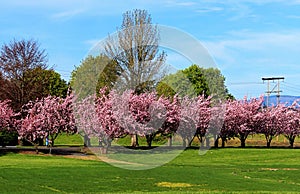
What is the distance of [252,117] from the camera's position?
72.5 metres

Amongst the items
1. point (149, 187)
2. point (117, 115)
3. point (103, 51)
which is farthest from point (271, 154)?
point (149, 187)

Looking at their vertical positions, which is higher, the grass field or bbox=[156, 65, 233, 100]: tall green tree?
bbox=[156, 65, 233, 100]: tall green tree

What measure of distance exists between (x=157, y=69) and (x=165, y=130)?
7231 mm

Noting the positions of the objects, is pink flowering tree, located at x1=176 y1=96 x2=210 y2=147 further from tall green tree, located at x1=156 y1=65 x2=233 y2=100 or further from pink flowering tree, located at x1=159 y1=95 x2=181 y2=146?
tall green tree, located at x1=156 y1=65 x2=233 y2=100

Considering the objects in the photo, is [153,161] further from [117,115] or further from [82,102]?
[82,102]

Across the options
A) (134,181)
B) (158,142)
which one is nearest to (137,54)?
(158,142)

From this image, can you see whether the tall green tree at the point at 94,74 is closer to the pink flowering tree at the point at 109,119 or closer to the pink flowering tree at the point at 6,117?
the pink flowering tree at the point at 109,119

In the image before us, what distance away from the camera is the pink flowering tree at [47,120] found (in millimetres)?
54125

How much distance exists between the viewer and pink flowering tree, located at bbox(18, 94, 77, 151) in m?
54.1

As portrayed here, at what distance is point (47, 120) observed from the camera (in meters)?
54.6

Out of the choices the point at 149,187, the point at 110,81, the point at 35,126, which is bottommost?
the point at 149,187

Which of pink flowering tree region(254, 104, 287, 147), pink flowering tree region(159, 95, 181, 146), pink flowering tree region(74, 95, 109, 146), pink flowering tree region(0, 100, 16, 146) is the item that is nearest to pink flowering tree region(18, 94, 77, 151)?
pink flowering tree region(74, 95, 109, 146)

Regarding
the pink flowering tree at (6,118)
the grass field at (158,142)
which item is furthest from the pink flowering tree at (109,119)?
the grass field at (158,142)

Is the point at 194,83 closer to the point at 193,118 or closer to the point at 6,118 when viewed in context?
the point at 193,118
